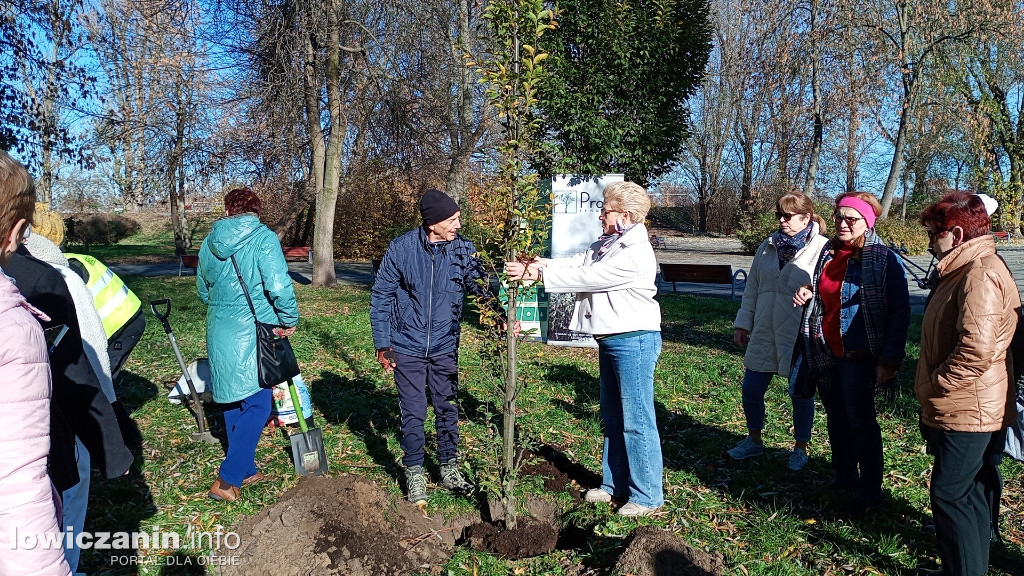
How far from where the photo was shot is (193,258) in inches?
Answer: 635

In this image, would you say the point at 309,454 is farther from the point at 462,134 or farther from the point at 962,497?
the point at 462,134

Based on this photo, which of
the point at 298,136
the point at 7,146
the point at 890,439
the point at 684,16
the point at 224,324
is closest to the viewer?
the point at 224,324

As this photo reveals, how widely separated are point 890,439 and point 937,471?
2489 millimetres

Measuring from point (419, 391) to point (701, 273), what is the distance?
379 inches

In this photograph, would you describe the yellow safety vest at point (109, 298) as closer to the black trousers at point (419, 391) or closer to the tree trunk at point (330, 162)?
the black trousers at point (419, 391)

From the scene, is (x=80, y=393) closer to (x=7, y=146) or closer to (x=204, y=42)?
(x=7, y=146)

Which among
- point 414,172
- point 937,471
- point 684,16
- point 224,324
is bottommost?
point 937,471

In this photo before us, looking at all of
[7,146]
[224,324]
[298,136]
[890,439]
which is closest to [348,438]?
[224,324]

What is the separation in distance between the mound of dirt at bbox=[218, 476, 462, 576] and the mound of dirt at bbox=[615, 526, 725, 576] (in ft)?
3.31

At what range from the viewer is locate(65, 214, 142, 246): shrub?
28.5m

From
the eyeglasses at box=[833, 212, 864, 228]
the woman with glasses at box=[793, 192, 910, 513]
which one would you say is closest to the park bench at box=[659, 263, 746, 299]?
the woman with glasses at box=[793, 192, 910, 513]

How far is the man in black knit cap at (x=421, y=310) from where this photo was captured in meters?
3.94

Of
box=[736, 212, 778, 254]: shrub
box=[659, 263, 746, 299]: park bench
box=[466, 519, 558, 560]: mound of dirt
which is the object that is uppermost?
box=[736, 212, 778, 254]: shrub

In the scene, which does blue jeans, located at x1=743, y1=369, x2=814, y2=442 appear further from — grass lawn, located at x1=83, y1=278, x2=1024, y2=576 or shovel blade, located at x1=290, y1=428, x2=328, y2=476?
shovel blade, located at x1=290, y1=428, x2=328, y2=476
